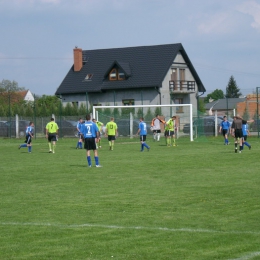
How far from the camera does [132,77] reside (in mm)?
67188

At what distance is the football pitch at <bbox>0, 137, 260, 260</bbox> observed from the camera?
9305 mm

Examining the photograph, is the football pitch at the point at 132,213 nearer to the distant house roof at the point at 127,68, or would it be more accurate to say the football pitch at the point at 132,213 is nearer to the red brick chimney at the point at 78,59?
the distant house roof at the point at 127,68

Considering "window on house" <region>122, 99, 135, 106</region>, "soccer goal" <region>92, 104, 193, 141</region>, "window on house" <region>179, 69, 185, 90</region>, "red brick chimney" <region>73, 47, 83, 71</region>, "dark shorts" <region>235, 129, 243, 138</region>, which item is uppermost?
"red brick chimney" <region>73, 47, 83, 71</region>

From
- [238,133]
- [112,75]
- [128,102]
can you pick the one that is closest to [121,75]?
[112,75]

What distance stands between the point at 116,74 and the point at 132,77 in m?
1.81

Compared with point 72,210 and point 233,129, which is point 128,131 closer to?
point 233,129

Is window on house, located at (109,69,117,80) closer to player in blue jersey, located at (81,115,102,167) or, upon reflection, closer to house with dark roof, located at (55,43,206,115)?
house with dark roof, located at (55,43,206,115)

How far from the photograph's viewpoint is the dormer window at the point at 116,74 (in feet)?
222

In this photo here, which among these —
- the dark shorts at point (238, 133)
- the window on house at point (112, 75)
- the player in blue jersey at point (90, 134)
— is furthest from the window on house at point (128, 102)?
the player in blue jersey at point (90, 134)

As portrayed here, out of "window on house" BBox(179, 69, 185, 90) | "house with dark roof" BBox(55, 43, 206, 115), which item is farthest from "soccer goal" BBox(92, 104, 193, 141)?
"window on house" BBox(179, 69, 185, 90)

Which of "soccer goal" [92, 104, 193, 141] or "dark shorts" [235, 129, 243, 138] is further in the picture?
"soccer goal" [92, 104, 193, 141]

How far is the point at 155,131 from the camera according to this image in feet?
148

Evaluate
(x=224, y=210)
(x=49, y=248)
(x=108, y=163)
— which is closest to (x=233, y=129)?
(x=108, y=163)

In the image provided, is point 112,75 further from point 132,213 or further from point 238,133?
point 132,213
